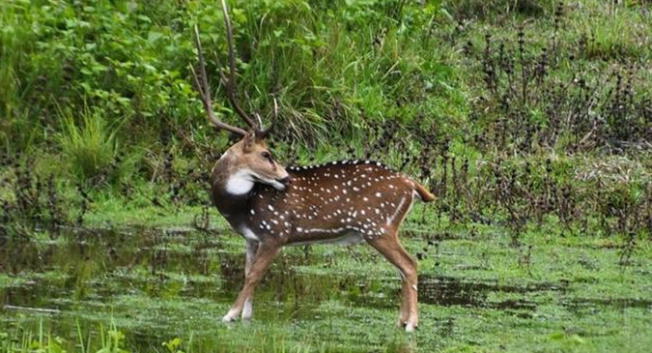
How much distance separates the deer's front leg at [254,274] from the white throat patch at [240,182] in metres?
0.37

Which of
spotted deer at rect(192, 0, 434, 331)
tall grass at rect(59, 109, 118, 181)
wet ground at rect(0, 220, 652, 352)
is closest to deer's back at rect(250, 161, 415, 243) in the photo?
spotted deer at rect(192, 0, 434, 331)

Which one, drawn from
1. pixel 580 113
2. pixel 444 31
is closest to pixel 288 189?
pixel 580 113

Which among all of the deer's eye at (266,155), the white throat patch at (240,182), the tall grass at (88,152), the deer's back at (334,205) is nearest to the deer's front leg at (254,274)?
the deer's back at (334,205)

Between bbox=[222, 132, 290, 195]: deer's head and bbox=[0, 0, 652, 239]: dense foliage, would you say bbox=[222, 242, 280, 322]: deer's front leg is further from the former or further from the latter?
Answer: bbox=[0, 0, 652, 239]: dense foliage

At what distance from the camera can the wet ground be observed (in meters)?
10.6

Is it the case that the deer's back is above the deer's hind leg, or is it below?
above

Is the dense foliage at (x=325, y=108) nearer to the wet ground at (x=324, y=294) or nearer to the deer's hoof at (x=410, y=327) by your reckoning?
the wet ground at (x=324, y=294)

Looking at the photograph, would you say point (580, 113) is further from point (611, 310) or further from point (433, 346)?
point (433, 346)

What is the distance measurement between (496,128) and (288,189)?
5.79 m

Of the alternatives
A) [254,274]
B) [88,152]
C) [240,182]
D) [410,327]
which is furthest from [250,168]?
[88,152]

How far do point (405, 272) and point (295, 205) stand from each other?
0.85 meters

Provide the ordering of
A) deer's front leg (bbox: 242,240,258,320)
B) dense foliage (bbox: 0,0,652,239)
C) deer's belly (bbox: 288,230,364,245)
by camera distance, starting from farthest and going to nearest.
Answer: dense foliage (bbox: 0,0,652,239), deer's belly (bbox: 288,230,364,245), deer's front leg (bbox: 242,240,258,320)

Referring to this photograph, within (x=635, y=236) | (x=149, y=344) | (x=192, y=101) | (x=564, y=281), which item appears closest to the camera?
(x=149, y=344)

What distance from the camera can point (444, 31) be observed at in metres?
19.7
